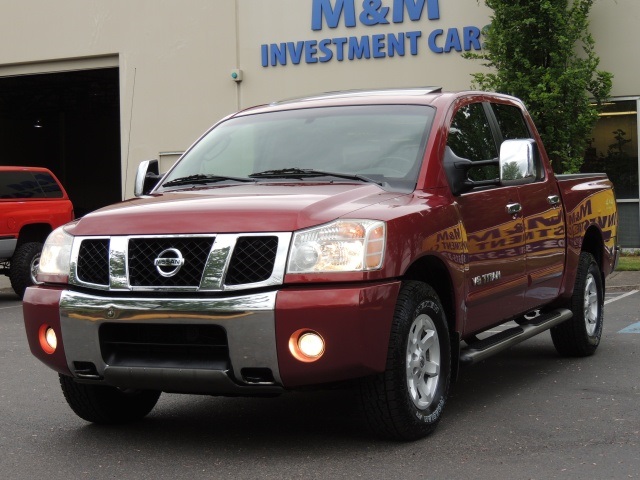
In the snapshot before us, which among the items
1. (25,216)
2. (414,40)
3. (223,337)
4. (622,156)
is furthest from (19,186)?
(223,337)

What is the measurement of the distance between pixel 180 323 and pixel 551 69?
14.9 m

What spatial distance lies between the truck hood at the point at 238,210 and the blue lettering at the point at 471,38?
1561 cm

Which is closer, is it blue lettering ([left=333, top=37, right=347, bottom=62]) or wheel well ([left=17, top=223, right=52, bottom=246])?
wheel well ([left=17, top=223, right=52, bottom=246])

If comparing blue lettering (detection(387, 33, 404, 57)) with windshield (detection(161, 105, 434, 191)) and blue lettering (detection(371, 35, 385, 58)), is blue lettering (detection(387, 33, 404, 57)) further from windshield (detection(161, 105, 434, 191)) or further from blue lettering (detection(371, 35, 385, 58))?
windshield (detection(161, 105, 434, 191))

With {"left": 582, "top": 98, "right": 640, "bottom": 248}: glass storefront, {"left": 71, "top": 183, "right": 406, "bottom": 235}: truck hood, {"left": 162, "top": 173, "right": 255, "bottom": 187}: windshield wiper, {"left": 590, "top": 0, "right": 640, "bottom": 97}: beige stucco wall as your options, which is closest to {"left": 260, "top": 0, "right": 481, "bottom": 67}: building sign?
{"left": 590, "top": 0, "right": 640, "bottom": 97}: beige stucco wall

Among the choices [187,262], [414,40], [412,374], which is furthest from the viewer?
[414,40]

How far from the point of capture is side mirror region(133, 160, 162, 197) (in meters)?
7.10

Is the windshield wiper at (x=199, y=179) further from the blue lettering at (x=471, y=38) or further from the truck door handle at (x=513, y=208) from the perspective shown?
the blue lettering at (x=471, y=38)

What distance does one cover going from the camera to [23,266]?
634 inches

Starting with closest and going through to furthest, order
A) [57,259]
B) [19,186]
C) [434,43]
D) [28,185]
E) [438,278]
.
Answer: [57,259] < [438,278] < [19,186] < [28,185] < [434,43]

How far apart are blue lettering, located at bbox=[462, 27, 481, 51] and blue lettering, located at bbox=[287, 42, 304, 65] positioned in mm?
3462

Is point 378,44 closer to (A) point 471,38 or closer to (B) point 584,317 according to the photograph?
(A) point 471,38

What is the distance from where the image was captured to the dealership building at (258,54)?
2033cm

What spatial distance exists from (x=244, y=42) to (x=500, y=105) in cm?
1633
